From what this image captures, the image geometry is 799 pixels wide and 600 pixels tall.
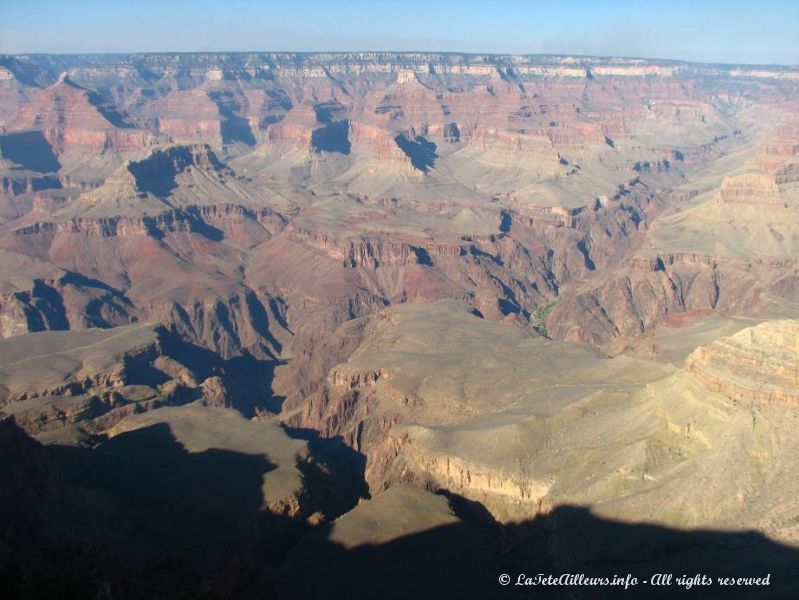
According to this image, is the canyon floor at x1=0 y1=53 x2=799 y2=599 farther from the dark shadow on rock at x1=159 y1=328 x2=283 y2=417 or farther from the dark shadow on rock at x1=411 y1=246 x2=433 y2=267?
the dark shadow on rock at x1=411 y1=246 x2=433 y2=267

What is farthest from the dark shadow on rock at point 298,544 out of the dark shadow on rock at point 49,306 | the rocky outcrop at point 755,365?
the dark shadow on rock at point 49,306

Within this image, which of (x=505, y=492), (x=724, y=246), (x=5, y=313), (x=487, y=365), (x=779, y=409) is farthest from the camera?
(x=724, y=246)

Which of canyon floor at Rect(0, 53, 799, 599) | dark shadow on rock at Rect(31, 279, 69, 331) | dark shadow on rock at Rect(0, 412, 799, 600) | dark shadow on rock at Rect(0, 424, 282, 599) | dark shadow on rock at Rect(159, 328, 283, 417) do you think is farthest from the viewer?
dark shadow on rock at Rect(31, 279, 69, 331)

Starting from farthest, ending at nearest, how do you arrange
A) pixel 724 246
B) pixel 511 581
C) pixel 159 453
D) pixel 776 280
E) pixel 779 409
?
1. pixel 724 246
2. pixel 776 280
3. pixel 159 453
4. pixel 779 409
5. pixel 511 581

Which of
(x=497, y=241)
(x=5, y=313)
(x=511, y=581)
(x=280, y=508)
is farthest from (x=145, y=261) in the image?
(x=511, y=581)

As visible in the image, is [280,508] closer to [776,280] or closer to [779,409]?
[779,409]

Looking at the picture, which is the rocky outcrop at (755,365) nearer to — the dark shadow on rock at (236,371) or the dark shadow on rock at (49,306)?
the dark shadow on rock at (236,371)

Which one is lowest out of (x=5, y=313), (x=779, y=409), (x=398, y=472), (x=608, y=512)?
(x=5, y=313)

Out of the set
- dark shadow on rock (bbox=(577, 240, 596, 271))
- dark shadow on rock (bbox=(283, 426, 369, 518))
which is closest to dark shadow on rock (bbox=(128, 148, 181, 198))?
dark shadow on rock (bbox=(577, 240, 596, 271))

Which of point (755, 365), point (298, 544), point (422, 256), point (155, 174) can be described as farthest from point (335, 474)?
point (155, 174)
